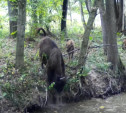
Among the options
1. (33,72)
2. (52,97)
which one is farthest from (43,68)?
(52,97)

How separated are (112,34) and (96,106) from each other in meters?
3.65

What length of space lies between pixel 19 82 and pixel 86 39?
3105mm

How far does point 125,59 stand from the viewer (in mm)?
10961

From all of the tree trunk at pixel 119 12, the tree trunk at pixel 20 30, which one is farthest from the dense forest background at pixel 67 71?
the tree trunk at pixel 119 12

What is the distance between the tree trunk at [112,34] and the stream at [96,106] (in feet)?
6.11

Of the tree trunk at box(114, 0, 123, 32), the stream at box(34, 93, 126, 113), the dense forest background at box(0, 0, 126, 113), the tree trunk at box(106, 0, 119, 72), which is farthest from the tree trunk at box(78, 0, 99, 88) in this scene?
the tree trunk at box(114, 0, 123, 32)

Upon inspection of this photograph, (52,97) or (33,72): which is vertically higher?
(33,72)

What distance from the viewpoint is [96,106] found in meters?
7.53

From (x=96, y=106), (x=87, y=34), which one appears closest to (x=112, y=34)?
(x=87, y=34)

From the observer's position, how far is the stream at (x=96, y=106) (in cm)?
708

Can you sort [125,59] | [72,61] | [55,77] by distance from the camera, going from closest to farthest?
[55,77] < [72,61] < [125,59]

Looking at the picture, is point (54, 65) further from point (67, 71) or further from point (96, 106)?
point (96, 106)

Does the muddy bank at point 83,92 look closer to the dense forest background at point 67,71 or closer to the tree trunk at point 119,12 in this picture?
the dense forest background at point 67,71

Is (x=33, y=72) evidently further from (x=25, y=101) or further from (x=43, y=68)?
(x=25, y=101)
